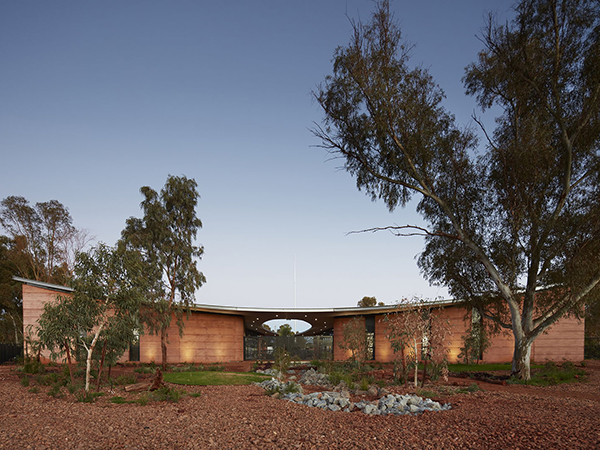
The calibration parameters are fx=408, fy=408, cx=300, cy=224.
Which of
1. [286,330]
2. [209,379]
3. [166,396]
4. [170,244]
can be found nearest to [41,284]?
[170,244]

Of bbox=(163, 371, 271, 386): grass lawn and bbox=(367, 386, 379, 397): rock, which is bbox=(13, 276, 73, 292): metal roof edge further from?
bbox=(367, 386, 379, 397): rock

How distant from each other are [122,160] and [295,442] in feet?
62.3

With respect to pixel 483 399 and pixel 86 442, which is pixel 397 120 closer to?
pixel 483 399

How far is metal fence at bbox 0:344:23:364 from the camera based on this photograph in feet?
80.7

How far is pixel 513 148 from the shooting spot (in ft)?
45.7

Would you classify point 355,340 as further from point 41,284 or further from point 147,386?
point 41,284

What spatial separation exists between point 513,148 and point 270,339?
78.0 feet

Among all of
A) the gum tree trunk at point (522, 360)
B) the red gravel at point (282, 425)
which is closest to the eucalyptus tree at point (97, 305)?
the red gravel at point (282, 425)

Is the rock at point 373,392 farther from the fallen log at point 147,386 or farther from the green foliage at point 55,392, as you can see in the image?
the green foliage at point 55,392

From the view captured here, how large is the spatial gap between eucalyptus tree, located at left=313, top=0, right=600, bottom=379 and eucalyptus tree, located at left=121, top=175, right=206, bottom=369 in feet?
29.4

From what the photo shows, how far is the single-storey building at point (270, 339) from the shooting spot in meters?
24.4

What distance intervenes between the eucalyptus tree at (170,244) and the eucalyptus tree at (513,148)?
29.4ft

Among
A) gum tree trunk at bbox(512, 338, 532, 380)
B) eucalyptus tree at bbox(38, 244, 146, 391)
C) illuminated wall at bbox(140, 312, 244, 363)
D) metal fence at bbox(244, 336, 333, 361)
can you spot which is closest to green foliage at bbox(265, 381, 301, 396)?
eucalyptus tree at bbox(38, 244, 146, 391)

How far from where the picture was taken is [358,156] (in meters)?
15.6
